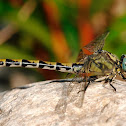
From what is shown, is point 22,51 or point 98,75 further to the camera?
point 22,51

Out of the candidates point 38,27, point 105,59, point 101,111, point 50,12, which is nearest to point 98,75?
point 105,59

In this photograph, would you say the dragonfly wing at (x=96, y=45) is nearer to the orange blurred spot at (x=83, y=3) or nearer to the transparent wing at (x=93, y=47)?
the transparent wing at (x=93, y=47)

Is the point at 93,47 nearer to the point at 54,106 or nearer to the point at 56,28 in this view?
the point at 56,28

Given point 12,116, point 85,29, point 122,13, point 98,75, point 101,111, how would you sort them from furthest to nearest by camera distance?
point 122,13
point 85,29
point 98,75
point 12,116
point 101,111

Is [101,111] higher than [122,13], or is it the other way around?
[122,13]

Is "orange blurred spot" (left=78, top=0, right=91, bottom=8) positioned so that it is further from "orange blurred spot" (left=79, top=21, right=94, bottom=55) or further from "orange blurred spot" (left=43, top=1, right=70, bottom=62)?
"orange blurred spot" (left=43, top=1, right=70, bottom=62)

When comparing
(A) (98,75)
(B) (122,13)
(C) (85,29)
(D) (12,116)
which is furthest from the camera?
(B) (122,13)

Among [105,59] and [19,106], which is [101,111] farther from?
[105,59]
